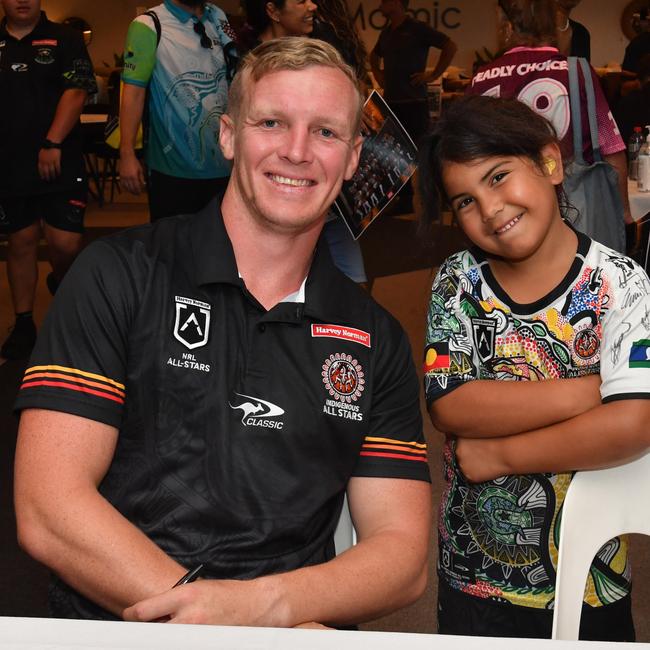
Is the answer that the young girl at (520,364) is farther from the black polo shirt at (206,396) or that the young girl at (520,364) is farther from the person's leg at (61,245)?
the person's leg at (61,245)

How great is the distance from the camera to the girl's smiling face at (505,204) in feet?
5.17

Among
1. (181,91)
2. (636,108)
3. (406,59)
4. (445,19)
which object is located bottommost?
(181,91)

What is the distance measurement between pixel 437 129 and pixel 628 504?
0.70m

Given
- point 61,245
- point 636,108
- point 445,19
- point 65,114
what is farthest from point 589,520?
point 445,19

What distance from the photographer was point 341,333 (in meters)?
1.48

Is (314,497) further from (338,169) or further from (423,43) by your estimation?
(423,43)

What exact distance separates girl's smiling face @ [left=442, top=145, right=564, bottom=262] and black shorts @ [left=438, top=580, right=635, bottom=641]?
58 cm

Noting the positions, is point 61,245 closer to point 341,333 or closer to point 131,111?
point 131,111

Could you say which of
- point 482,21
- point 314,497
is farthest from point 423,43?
point 482,21

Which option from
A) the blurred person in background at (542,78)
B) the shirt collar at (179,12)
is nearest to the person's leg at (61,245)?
the shirt collar at (179,12)

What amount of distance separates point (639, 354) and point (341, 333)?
17.9 inches

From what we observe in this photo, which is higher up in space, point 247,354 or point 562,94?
point 562,94

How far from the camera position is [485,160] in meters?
1.61

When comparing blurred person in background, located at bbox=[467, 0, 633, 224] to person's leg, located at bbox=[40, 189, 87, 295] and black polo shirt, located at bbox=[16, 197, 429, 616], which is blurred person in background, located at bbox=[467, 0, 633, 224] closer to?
black polo shirt, located at bbox=[16, 197, 429, 616]
